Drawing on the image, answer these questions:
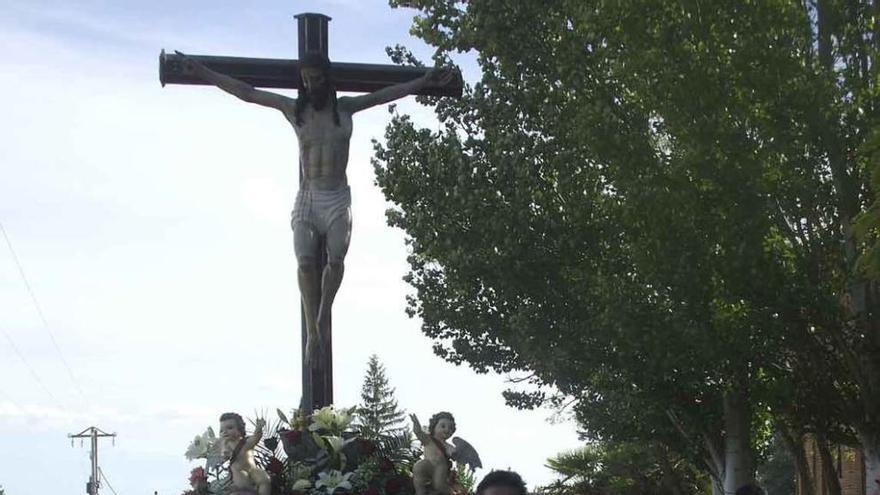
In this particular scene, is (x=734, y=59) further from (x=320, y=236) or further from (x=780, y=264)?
(x=320, y=236)

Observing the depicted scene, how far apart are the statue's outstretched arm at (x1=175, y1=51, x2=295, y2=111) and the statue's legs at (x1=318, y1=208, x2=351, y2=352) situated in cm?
103

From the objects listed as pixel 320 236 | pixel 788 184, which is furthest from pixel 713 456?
pixel 320 236

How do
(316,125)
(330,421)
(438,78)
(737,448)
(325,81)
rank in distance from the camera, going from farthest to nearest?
(737,448)
(438,78)
(325,81)
(316,125)
(330,421)

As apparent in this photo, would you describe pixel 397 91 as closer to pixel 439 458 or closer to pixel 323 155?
pixel 323 155

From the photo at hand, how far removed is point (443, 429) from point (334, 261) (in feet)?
7.85

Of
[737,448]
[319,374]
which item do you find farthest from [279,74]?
[737,448]

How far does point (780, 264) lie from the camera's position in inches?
1003

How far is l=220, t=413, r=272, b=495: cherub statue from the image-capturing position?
1017cm

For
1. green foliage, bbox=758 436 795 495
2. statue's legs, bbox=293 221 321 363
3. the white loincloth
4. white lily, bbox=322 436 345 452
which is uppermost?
green foliage, bbox=758 436 795 495

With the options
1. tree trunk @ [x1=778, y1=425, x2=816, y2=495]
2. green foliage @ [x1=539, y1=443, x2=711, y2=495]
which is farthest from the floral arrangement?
green foliage @ [x1=539, y1=443, x2=711, y2=495]

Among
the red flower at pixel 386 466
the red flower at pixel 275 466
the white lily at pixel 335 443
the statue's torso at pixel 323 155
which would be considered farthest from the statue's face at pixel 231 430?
the statue's torso at pixel 323 155

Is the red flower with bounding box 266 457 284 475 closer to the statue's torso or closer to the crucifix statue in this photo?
the crucifix statue

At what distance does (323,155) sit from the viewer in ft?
40.7

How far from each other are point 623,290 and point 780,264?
2350 mm
